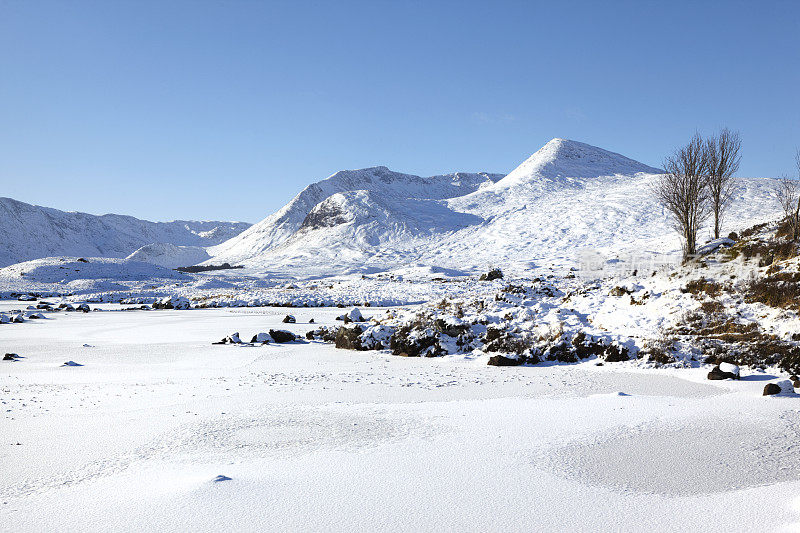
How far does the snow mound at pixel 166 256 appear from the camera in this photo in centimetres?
12288

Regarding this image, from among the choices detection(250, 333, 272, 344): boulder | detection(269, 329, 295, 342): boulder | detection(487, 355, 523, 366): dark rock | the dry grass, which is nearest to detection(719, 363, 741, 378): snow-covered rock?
the dry grass

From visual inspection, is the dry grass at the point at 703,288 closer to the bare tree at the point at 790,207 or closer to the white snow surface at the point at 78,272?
the bare tree at the point at 790,207

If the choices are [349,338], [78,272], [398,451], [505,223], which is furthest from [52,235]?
[398,451]

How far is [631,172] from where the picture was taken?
10794 centimetres


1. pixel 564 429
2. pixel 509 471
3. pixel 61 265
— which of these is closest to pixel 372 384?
pixel 564 429

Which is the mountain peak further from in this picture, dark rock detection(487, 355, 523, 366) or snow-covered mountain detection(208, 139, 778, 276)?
dark rock detection(487, 355, 523, 366)

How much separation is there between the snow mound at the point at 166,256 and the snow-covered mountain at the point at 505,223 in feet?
48.7

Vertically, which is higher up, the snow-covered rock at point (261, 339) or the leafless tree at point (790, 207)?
the leafless tree at point (790, 207)

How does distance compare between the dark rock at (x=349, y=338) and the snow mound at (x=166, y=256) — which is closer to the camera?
the dark rock at (x=349, y=338)

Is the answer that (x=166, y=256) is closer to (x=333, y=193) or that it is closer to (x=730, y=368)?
(x=333, y=193)

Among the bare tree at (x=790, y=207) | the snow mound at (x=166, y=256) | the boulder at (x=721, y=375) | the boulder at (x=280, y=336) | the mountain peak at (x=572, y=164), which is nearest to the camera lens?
the boulder at (x=721, y=375)

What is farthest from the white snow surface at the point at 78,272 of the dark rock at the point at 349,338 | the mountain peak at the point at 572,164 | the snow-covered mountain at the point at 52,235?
the snow-covered mountain at the point at 52,235

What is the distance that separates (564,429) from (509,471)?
1571mm

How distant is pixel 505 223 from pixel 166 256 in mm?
89592
